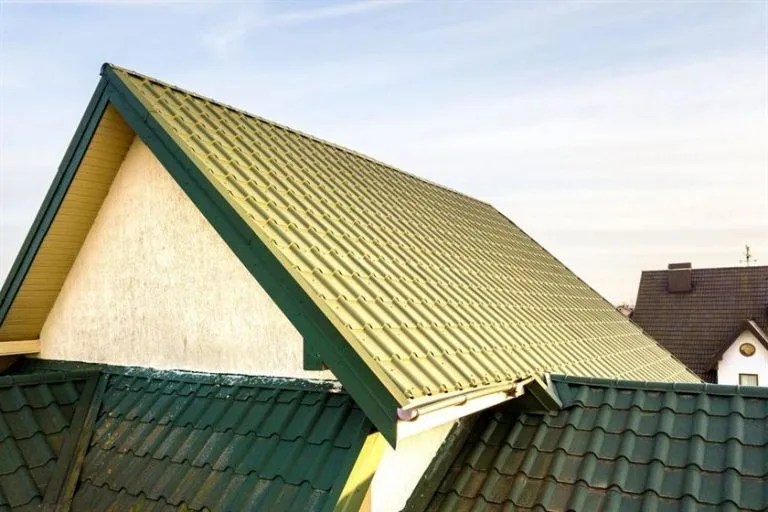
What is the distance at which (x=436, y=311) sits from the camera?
17.1ft

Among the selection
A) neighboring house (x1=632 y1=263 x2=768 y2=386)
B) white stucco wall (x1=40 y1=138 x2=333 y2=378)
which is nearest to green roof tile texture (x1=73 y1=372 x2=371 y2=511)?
white stucco wall (x1=40 y1=138 x2=333 y2=378)

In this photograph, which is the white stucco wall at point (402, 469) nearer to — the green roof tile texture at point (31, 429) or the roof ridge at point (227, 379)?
the roof ridge at point (227, 379)

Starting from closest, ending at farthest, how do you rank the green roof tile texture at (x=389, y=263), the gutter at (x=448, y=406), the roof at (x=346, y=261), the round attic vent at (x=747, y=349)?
the gutter at (x=448, y=406) → the roof at (x=346, y=261) → the green roof tile texture at (x=389, y=263) → the round attic vent at (x=747, y=349)

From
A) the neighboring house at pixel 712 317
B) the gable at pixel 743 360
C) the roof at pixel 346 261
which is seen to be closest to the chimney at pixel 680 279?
the neighboring house at pixel 712 317

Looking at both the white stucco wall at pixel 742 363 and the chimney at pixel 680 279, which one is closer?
the white stucco wall at pixel 742 363

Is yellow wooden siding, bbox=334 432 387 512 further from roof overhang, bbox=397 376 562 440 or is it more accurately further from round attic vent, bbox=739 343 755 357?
round attic vent, bbox=739 343 755 357

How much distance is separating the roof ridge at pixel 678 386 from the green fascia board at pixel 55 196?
4893 mm

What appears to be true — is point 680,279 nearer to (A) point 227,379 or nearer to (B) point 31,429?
(A) point 227,379

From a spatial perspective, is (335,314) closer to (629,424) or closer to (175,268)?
(175,268)

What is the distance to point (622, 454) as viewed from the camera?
4461mm

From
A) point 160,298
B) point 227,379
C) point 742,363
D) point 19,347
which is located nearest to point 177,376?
point 227,379

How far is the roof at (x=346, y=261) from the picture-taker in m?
4.04

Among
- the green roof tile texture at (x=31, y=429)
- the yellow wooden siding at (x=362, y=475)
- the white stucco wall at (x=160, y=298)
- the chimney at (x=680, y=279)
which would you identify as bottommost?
the chimney at (x=680, y=279)

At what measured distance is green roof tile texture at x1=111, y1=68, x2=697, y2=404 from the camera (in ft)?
14.0
